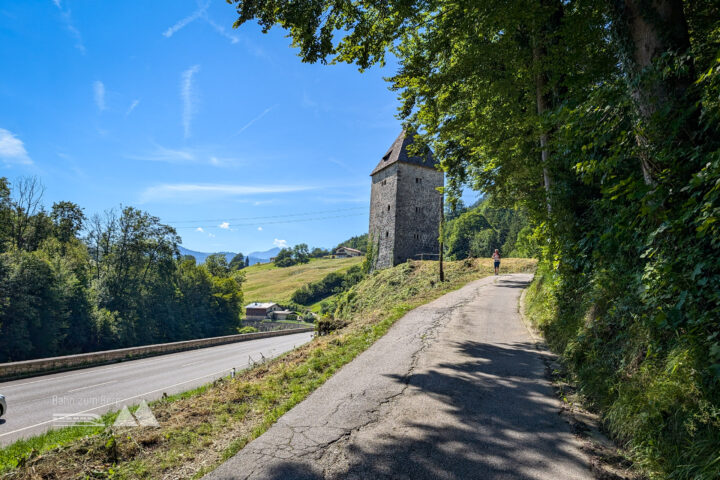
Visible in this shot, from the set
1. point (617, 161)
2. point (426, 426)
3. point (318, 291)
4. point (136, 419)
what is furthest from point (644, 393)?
point (318, 291)

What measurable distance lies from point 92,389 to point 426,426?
19028 mm

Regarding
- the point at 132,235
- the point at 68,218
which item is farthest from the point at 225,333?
the point at 68,218

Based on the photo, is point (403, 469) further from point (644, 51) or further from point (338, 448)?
point (644, 51)

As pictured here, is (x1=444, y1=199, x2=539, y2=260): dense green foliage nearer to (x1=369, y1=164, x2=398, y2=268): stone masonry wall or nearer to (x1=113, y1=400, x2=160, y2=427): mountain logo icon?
(x1=369, y1=164, x2=398, y2=268): stone masonry wall

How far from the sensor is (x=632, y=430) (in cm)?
339

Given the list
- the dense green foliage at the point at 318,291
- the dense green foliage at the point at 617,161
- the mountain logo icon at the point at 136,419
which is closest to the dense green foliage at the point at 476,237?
the dense green foliage at the point at 318,291

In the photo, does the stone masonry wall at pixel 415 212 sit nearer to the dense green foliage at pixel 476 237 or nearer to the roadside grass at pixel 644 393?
the dense green foliage at pixel 476 237

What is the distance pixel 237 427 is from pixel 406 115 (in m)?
9.76

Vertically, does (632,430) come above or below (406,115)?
below

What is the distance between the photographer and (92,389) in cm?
1591

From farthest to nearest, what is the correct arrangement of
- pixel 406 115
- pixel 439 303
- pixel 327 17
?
pixel 439 303 < pixel 406 115 < pixel 327 17

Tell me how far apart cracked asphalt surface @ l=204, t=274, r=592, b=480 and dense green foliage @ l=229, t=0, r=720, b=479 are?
0.87m

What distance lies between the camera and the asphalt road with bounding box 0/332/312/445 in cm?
1147

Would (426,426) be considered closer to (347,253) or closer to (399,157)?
(399,157)
